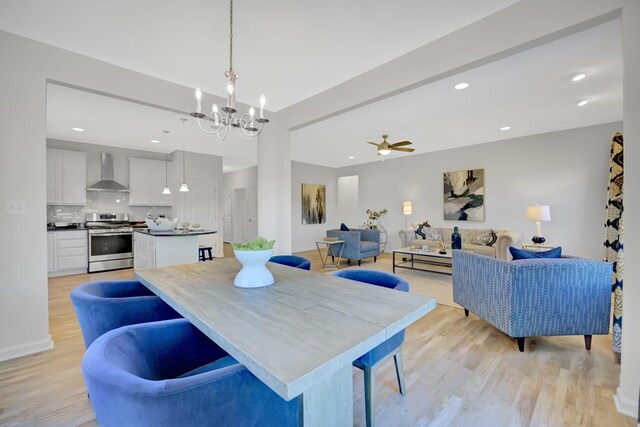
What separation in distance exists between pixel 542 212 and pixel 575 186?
3.23 feet

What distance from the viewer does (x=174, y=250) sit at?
12.9 ft

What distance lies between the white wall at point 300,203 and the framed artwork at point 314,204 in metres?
0.10

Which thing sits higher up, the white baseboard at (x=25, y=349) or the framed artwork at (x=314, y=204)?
the framed artwork at (x=314, y=204)

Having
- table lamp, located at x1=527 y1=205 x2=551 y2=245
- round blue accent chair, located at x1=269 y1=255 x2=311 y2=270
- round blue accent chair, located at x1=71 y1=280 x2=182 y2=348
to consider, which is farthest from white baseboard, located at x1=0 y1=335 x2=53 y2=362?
table lamp, located at x1=527 y1=205 x2=551 y2=245

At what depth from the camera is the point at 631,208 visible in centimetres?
157

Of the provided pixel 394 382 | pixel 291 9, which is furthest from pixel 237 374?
pixel 291 9

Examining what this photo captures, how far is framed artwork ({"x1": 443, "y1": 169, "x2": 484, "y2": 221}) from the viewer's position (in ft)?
19.3

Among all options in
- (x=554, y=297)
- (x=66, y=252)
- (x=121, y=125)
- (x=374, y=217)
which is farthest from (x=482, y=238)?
(x=66, y=252)

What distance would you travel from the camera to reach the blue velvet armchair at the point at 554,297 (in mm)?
2156

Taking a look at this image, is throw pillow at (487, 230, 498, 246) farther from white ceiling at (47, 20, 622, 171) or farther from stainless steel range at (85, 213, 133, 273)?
stainless steel range at (85, 213, 133, 273)

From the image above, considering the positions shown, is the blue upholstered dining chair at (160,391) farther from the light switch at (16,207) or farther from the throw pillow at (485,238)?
the throw pillow at (485,238)

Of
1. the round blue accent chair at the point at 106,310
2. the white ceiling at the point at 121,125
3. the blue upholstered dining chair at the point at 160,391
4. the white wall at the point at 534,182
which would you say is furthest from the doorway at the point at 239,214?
the blue upholstered dining chair at the point at 160,391

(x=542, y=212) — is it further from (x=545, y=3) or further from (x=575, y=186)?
(x=545, y=3)

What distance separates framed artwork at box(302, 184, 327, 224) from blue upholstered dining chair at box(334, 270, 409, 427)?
597cm
